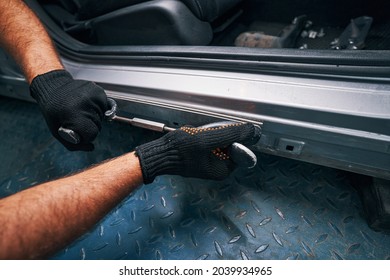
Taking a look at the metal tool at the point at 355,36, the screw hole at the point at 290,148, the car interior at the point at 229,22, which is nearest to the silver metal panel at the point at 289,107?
the screw hole at the point at 290,148

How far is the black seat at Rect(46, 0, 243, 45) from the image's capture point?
994 millimetres

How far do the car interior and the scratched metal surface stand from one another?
705 mm

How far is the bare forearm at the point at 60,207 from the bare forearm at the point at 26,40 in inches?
22.6

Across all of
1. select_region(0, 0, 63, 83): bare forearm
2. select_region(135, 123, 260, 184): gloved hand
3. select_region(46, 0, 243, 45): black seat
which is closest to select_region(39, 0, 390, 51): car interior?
select_region(46, 0, 243, 45): black seat

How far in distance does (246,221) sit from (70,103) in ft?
2.80

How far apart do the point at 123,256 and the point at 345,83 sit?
3.49 feet

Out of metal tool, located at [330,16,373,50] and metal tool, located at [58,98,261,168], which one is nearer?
metal tool, located at [58,98,261,168]

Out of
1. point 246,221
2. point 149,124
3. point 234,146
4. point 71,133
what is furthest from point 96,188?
point 246,221

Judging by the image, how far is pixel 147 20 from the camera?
1.04 m

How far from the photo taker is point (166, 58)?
98 cm

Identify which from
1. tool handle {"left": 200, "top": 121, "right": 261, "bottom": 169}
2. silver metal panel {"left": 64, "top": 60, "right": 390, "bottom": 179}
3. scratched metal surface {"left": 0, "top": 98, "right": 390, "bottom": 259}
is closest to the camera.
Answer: silver metal panel {"left": 64, "top": 60, "right": 390, "bottom": 179}

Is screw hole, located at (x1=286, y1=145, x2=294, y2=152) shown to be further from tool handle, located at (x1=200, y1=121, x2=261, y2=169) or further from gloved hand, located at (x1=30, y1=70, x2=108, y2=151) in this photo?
gloved hand, located at (x1=30, y1=70, x2=108, y2=151)

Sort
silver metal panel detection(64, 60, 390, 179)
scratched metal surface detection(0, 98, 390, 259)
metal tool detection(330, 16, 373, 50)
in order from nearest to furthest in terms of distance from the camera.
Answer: silver metal panel detection(64, 60, 390, 179) → scratched metal surface detection(0, 98, 390, 259) → metal tool detection(330, 16, 373, 50)
